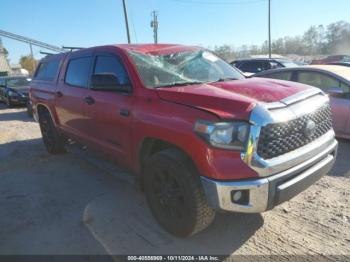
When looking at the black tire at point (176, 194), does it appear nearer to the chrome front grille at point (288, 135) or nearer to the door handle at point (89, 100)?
the chrome front grille at point (288, 135)

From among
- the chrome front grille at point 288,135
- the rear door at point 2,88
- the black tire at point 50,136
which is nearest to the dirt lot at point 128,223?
the chrome front grille at point 288,135

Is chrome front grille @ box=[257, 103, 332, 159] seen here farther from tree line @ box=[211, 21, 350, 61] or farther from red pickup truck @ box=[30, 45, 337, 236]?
tree line @ box=[211, 21, 350, 61]

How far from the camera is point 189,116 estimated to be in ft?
9.83

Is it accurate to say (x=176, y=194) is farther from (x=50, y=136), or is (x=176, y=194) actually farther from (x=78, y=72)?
(x=50, y=136)

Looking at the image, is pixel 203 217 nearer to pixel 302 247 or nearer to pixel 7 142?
pixel 302 247

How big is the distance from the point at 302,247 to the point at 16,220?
3.17 metres

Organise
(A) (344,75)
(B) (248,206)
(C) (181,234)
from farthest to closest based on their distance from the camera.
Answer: (A) (344,75)
(C) (181,234)
(B) (248,206)

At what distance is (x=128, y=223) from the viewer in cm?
378

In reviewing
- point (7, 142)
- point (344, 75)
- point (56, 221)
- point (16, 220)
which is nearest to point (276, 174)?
point (56, 221)

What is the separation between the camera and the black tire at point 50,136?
21.1 feet

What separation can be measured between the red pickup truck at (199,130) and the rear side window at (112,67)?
13 millimetres

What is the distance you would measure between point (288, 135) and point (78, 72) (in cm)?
338

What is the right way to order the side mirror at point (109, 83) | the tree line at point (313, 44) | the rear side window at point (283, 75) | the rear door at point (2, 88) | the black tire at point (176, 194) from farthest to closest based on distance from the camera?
the tree line at point (313, 44)
the rear door at point (2, 88)
the rear side window at point (283, 75)
the side mirror at point (109, 83)
the black tire at point (176, 194)

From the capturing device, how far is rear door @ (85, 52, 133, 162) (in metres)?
3.85
